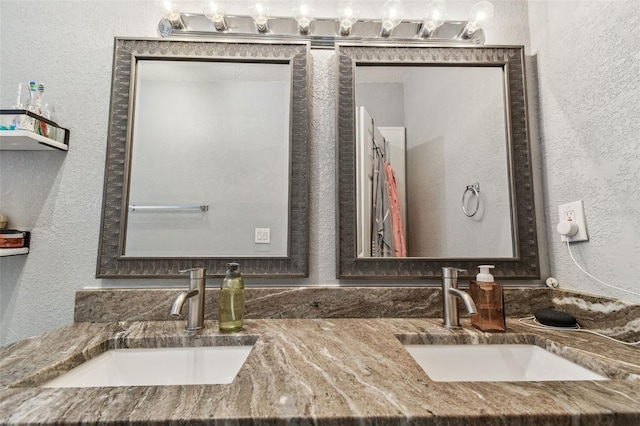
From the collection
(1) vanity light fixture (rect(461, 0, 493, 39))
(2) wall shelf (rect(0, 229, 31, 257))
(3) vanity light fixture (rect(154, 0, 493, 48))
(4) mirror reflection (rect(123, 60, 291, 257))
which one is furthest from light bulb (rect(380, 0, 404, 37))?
(2) wall shelf (rect(0, 229, 31, 257))

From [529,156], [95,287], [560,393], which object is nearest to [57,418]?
[95,287]

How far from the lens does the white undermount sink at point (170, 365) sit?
75cm

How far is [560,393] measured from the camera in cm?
48

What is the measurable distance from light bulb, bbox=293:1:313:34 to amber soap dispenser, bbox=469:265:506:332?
1.02 metres

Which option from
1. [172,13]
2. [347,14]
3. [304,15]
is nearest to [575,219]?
[347,14]

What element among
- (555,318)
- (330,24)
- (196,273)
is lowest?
(555,318)

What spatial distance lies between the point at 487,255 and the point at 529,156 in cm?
39

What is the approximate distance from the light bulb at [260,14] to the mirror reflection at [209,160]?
132mm

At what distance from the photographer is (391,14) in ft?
3.39

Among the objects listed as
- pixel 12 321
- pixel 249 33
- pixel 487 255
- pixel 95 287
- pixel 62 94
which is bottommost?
pixel 12 321

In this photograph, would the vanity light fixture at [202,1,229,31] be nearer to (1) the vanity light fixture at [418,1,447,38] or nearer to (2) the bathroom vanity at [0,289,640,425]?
(1) the vanity light fixture at [418,1,447,38]

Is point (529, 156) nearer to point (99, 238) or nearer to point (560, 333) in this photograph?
point (560, 333)

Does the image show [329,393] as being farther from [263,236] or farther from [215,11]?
[215,11]

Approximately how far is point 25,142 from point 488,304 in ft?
5.03
